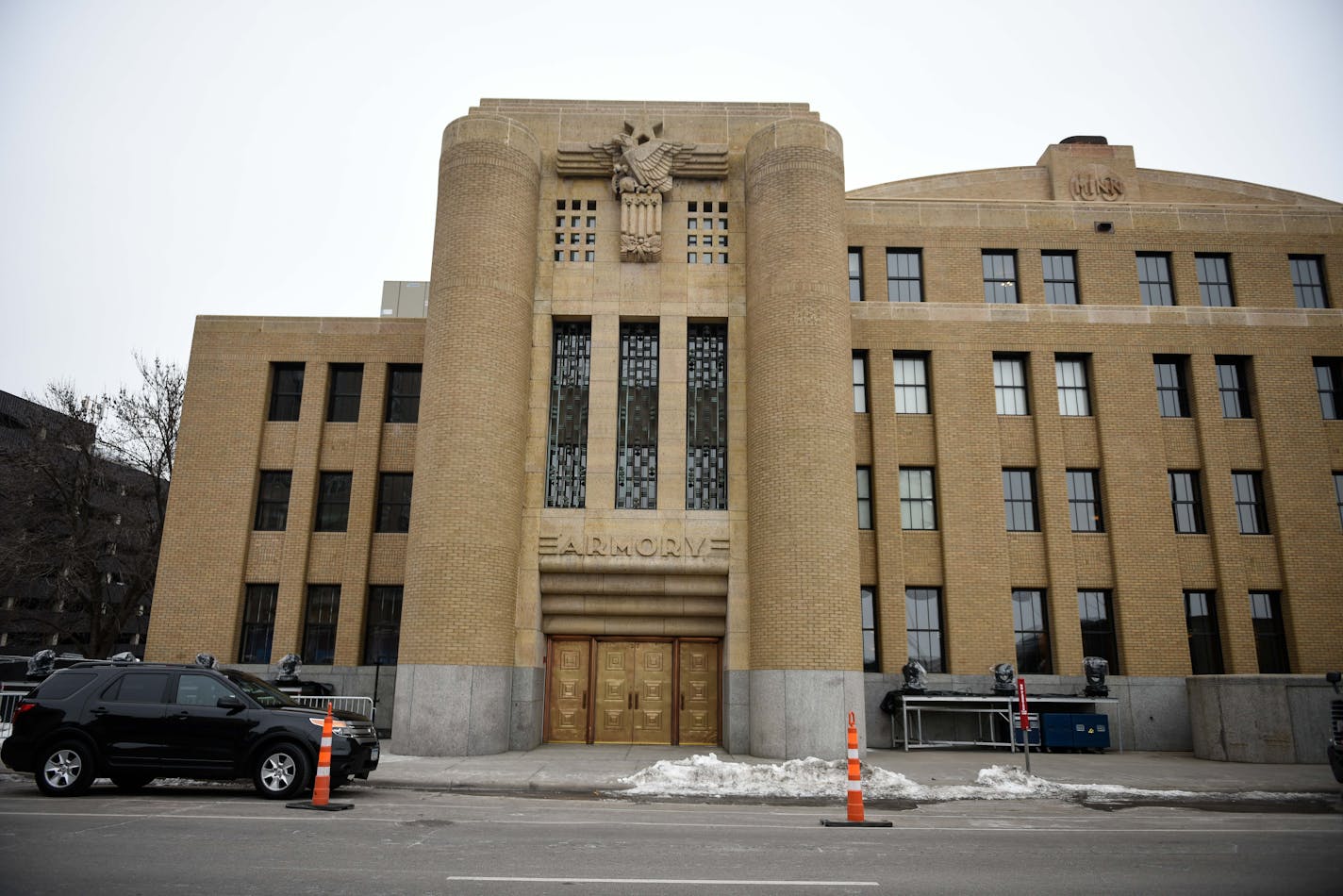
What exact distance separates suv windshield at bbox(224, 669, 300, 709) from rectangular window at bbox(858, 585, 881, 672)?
14.1 metres

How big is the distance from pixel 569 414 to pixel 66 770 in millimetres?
12436

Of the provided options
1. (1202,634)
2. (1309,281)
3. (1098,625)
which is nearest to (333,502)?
(1098,625)

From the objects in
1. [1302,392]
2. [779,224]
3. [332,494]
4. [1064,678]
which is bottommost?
[1064,678]

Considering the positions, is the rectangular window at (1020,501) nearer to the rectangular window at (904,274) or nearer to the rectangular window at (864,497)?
the rectangular window at (864,497)

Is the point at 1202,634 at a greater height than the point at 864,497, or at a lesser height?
lesser

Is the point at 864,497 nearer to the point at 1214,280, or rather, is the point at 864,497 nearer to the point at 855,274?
the point at 855,274

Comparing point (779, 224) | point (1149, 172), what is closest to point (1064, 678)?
point (779, 224)

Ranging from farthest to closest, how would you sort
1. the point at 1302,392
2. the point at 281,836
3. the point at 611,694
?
the point at 1302,392, the point at 611,694, the point at 281,836

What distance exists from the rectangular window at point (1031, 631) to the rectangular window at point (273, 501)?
20.4 metres

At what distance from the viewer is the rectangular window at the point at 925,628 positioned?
22.2 meters

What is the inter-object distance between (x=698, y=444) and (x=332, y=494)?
432 inches

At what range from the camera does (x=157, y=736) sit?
1170 cm

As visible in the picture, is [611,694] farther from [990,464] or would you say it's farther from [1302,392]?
[1302,392]

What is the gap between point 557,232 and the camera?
2225 cm
